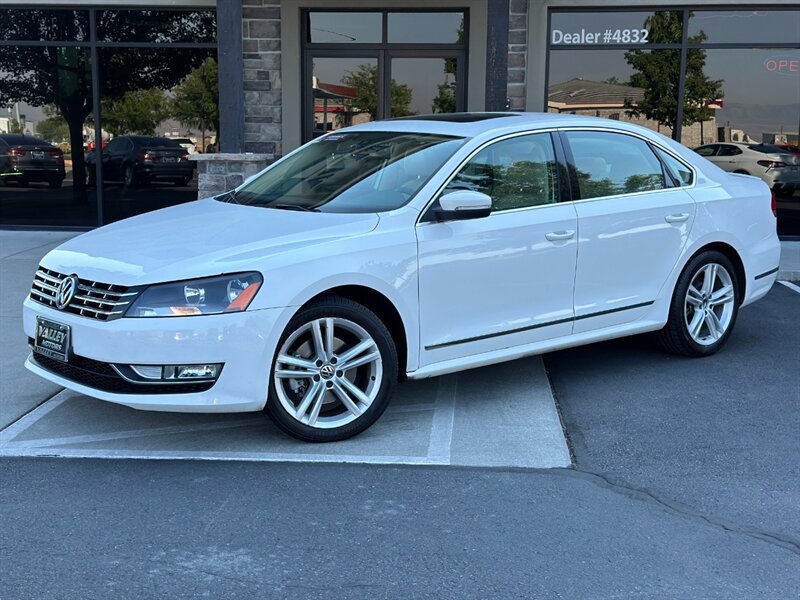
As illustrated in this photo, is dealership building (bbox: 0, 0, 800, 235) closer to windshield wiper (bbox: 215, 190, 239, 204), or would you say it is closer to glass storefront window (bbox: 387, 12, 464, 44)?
glass storefront window (bbox: 387, 12, 464, 44)

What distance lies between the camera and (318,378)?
15.3 feet

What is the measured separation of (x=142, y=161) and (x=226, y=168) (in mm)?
3338

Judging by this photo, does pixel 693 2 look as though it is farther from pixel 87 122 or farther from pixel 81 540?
pixel 81 540

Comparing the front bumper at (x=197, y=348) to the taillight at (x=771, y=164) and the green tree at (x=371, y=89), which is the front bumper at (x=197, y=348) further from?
the taillight at (x=771, y=164)

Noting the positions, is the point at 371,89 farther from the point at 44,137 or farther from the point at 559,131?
the point at 559,131

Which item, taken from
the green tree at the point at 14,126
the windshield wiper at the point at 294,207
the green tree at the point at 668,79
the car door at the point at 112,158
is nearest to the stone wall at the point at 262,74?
the car door at the point at 112,158

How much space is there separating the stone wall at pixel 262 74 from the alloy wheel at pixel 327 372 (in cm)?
775

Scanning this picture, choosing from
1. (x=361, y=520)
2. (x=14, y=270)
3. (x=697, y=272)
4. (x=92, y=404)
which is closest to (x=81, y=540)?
(x=361, y=520)

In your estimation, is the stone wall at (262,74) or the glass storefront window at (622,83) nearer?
the glass storefront window at (622,83)

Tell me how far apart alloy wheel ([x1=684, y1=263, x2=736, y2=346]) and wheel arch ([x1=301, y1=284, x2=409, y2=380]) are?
2362mm

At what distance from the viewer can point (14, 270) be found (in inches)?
378

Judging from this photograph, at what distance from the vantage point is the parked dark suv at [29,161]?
12711mm

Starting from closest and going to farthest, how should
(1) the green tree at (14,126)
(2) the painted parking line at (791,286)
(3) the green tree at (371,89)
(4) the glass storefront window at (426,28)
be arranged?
(2) the painted parking line at (791,286), (4) the glass storefront window at (426,28), (3) the green tree at (371,89), (1) the green tree at (14,126)

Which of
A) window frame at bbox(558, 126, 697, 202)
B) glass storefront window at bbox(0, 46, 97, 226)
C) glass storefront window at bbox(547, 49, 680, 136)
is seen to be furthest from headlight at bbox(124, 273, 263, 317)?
glass storefront window at bbox(0, 46, 97, 226)
